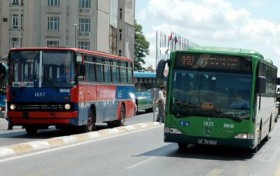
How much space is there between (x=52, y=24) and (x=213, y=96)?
73.3 m

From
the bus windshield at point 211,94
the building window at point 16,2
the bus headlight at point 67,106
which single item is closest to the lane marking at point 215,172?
the bus windshield at point 211,94

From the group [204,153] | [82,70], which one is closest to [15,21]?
[82,70]

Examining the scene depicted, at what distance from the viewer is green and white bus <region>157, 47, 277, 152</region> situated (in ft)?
53.3

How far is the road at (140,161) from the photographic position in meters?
13.1

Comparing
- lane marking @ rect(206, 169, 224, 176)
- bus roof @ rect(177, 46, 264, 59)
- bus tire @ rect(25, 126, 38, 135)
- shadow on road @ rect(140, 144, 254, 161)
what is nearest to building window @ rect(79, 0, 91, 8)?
bus tire @ rect(25, 126, 38, 135)

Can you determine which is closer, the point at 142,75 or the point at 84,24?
the point at 142,75

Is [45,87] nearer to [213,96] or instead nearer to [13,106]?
[13,106]

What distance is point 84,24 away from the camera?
88.4 m

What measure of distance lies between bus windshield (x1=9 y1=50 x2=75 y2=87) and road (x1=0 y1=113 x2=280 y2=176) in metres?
2.61

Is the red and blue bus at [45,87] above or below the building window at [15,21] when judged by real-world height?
below

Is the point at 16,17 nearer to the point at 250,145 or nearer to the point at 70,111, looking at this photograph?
the point at 70,111

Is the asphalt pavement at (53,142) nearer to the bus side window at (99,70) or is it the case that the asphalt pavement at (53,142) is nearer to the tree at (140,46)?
the bus side window at (99,70)

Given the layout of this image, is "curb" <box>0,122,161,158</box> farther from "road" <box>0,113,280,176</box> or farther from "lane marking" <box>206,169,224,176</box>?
"lane marking" <box>206,169,224,176</box>

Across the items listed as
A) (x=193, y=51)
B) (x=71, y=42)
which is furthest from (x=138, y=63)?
(x=193, y=51)
